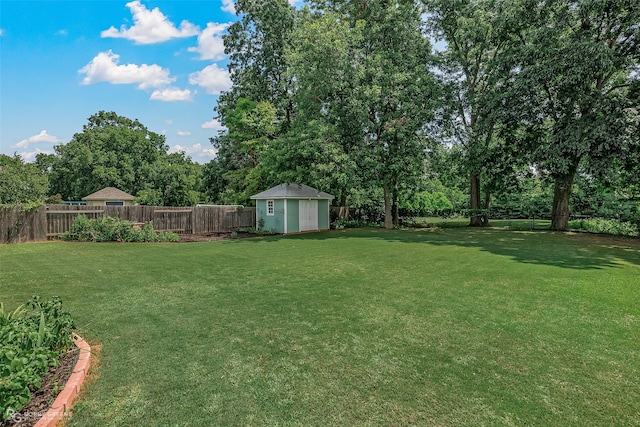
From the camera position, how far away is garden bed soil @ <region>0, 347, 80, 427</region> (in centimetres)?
221

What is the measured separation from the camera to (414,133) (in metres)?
17.8

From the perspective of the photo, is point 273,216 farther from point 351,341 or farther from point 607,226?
point 607,226

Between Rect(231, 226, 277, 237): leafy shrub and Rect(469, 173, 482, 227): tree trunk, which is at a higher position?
Rect(469, 173, 482, 227): tree trunk

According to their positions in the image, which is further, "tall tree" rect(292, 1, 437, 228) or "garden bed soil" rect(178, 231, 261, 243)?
"tall tree" rect(292, 1, 437, 228)

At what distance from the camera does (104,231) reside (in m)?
11.7

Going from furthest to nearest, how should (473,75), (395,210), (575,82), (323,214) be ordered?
(395,210) → (473,75) → (323,214) → (575,82)

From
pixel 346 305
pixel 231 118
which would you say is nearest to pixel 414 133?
pixel 231 118

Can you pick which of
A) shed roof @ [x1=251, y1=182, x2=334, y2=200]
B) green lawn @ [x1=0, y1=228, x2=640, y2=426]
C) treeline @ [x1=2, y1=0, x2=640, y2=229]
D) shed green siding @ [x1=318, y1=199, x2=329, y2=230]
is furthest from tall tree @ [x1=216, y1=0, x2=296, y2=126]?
green lawn @ [x1=0, y1=228, x2=640, y2=426]

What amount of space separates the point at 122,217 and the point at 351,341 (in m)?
12.6

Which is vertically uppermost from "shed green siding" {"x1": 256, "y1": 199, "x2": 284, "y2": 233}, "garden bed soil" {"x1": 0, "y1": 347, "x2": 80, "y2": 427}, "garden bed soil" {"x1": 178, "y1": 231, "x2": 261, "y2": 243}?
"shed green siding" {"x1": 256, "y1": 199, "x2": 284, "y2": 233}

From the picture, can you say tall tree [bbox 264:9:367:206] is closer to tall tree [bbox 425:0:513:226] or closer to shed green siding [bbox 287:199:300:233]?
shed green siding [bbox 287:199:300:233]

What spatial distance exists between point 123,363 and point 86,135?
120 feet

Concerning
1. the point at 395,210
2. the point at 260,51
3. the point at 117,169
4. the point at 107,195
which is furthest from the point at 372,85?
the point at 117,169

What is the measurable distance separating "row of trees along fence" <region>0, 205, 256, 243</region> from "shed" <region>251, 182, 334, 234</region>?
56.7 inches
